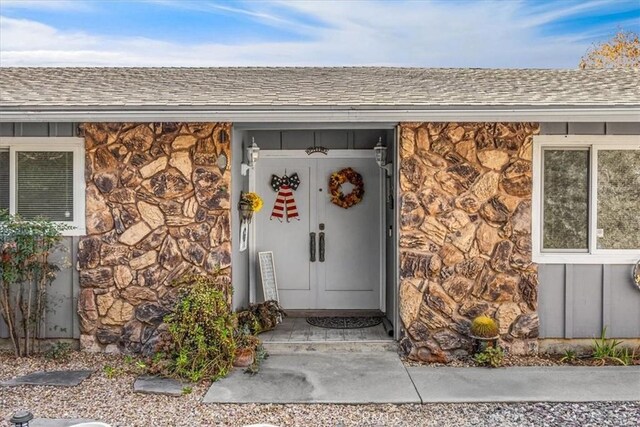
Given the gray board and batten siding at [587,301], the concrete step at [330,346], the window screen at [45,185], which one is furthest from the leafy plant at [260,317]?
the gray board and batten siding at [587,301]

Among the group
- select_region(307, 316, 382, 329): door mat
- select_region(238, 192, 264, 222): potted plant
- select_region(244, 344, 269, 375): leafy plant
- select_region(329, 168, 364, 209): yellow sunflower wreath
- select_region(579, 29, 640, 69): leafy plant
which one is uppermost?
select_region(579, 29, 640, 69): leafy plant

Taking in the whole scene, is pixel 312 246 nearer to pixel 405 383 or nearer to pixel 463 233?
pixel 463 233

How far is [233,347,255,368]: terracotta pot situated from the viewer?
5.59 metres

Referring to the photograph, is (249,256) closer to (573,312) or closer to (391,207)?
(391,207)

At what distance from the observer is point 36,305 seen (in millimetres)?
5988

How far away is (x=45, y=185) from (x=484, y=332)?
16.0ft

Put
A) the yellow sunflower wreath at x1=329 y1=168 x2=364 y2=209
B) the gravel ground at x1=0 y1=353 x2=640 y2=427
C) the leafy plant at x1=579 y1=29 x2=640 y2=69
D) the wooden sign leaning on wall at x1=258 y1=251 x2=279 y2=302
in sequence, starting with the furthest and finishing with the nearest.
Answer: the leafy plant at x1=579 y1=29 x2=640 y2=69 < the yellow sunflower wreath at x1=329 y1=168 x2=364 y2=209 < the wooden sign leaning on wall at x1=258 y1=251 x2=279 y2=302 < the gravel ground at x1=0 y1=353 x2=640 y2=427

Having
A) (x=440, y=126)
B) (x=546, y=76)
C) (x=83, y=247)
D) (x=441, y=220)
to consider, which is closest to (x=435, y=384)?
(x=441, y=220)

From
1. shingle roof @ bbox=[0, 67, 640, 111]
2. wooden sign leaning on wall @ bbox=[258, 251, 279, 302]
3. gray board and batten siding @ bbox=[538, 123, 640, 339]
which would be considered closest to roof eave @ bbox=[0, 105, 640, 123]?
shingle roof @ bbox=[0, 67, 640, 111]

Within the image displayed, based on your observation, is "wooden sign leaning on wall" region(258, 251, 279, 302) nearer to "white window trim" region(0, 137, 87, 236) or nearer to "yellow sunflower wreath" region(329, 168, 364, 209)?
"yellow sunflower wreath" region(329, 168, 364, 209)

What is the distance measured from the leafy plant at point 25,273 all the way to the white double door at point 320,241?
2784mm

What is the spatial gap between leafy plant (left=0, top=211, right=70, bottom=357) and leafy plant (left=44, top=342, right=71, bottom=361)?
0.72ft

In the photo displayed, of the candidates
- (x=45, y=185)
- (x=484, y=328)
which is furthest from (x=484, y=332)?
(x=45, y=185)

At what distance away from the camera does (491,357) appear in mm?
5637
